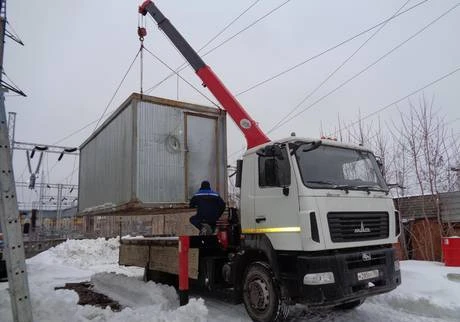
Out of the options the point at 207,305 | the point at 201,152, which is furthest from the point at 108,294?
the point at 201,152

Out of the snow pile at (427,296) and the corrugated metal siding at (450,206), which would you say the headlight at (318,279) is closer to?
the snow pile at (427,296)

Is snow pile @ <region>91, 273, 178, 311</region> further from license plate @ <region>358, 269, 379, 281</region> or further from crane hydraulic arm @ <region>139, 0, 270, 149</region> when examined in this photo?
crane hydraulic arm @ <region>139, 0, 270, 149</region>

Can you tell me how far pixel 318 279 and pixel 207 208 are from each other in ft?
9.13

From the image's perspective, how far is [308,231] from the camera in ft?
18.2

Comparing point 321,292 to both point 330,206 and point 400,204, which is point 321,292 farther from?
point 400,204

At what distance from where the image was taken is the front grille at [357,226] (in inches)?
225

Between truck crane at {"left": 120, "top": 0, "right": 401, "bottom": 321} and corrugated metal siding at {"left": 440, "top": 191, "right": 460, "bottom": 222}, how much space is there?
23.8ft

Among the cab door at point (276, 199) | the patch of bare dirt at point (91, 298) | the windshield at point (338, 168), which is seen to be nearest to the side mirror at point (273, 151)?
the cab door at point (276, 199)

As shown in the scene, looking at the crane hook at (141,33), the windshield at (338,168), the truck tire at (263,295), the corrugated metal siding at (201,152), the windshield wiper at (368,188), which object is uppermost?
the crane hook at (141,33)

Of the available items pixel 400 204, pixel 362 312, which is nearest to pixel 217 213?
pixel 362 312

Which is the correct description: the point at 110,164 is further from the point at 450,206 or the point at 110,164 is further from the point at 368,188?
the point at 450,206

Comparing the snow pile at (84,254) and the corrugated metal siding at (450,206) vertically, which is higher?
the corrugated metal siding at (450,206)

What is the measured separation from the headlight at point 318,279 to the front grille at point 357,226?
52cm

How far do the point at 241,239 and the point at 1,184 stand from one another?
371 cm
